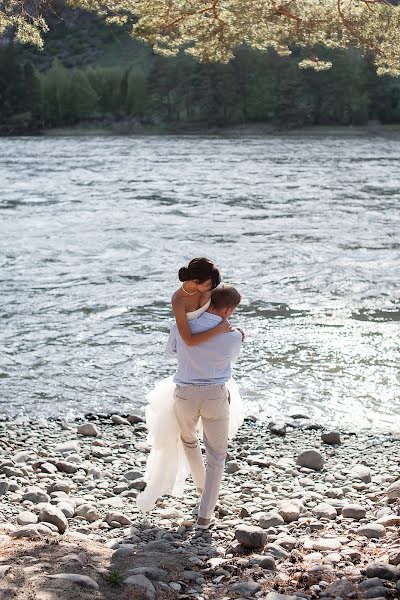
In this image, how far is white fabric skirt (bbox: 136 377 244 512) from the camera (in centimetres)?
594

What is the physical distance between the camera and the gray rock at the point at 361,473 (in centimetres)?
741

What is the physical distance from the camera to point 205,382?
5.76 meters

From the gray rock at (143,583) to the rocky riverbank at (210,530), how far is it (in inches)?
0.5

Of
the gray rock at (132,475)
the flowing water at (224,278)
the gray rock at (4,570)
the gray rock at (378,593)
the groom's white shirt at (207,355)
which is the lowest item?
the flowing water at (224,278)

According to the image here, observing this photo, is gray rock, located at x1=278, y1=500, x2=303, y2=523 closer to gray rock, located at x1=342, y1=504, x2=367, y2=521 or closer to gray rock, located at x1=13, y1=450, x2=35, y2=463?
gray rock, located at x1=342, y1=504, x2=367, y2=521

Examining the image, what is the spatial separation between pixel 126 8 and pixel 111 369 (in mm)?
5022

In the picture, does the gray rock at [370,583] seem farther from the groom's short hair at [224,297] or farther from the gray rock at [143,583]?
the groom's short hair at [224,297]

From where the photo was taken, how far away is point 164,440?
19.7 ft

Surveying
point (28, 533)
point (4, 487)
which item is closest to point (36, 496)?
point (4, 487)

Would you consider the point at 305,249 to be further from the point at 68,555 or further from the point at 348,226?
the point at 68,555

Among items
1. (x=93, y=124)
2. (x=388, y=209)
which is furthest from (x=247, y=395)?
(x=93, y=124)

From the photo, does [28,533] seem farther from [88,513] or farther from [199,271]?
[199,271]

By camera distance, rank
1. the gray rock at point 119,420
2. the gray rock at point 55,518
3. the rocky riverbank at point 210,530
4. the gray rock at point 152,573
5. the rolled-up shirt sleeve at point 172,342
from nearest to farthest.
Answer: the rocky riverbank at point 210,530, the gray rock at point 152,573, the rolled-up shirt sleeve at point 172,342, the gray rock at point 55,518, the gray rock at point 119,420

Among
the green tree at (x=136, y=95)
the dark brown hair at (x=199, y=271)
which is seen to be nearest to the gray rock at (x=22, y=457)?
the dark brown hair at (x=199, y=271)
